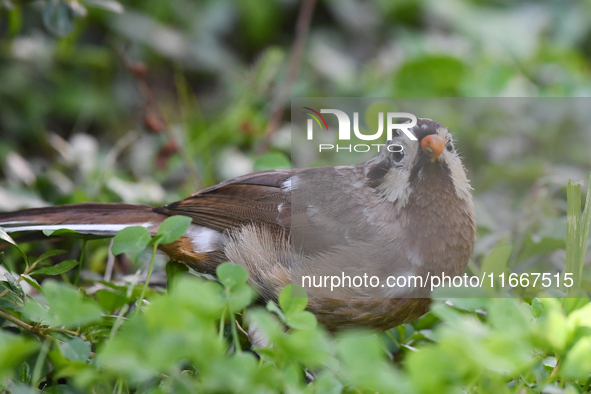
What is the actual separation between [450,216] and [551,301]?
1.64 feet

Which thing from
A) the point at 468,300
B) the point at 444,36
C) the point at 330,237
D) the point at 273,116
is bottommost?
the point at 468,300

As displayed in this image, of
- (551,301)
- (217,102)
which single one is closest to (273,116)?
(217,102)

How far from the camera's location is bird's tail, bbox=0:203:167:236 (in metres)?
1.98

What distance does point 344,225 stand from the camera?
6.09 feet

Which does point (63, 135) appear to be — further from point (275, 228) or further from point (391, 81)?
point (275, 228)

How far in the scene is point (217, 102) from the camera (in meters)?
4.70

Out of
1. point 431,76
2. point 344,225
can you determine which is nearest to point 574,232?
point 344,225

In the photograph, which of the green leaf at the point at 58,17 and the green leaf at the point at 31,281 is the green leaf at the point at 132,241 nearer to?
the green leaf at the point at 31,281

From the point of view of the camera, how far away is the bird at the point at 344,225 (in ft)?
5.69

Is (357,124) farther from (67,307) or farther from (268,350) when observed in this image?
(67,307)

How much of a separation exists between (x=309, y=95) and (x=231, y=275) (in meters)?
2.86

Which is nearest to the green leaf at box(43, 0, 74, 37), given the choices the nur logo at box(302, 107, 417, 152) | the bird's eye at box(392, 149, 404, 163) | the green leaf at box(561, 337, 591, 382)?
the nur logo at box(302, 107, 417, 152)

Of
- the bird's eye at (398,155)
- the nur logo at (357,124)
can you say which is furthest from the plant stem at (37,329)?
the bird's eye at (398,155)

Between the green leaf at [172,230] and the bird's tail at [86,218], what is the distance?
541mm
